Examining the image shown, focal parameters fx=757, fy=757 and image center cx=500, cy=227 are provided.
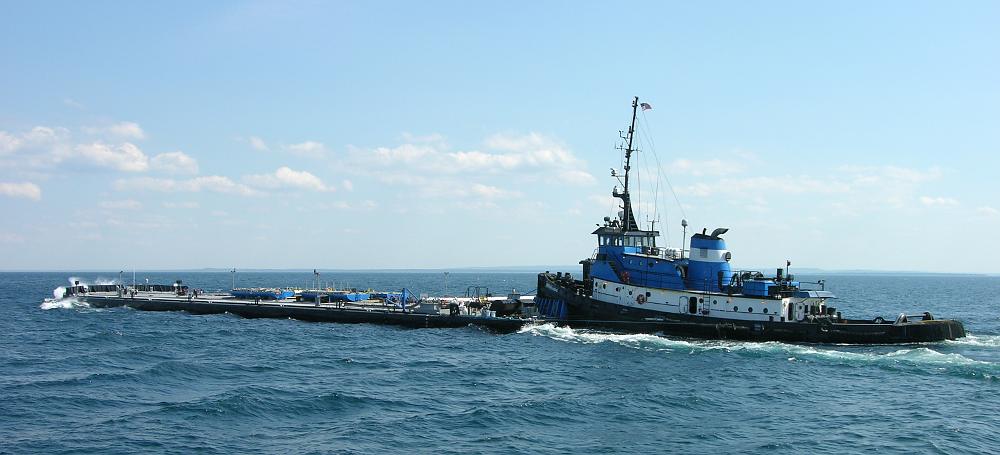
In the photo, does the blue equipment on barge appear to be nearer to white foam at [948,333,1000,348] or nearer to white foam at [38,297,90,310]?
white foam at [38,297,90,310]

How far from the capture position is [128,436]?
25625 mm

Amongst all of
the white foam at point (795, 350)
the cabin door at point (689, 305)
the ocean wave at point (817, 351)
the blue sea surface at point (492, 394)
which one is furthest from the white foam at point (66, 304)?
the cabin door at point (689, 305)

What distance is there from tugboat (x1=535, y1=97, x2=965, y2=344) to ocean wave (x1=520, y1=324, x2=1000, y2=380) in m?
0.96

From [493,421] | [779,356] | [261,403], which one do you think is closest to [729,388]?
[779,356]

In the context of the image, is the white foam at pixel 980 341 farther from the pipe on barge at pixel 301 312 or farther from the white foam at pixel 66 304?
the white foam at pixel 66 304

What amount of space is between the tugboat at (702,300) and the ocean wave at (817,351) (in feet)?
3.14

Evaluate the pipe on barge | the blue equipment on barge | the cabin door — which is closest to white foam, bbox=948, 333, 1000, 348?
the cabin door

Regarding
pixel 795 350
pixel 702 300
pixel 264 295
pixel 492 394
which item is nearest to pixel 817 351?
pixel 795 350

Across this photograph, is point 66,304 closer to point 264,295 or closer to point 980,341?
point 264,295

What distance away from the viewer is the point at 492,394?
33.3 meters

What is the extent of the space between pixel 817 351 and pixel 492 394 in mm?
21530

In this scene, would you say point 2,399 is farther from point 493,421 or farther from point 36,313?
point 36,313

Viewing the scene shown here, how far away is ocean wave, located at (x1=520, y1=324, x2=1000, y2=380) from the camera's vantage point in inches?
1565

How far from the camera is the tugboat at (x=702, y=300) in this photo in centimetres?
4644
